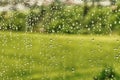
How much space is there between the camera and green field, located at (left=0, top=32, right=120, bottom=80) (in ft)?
67.9

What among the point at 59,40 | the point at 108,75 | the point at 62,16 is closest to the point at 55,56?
the point at 59,40

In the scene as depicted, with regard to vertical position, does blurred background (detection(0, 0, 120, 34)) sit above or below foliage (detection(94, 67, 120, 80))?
above

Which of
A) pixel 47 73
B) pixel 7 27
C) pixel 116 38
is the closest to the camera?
pixel 47 73

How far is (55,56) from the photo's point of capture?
21719mm

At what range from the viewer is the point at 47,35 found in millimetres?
23219

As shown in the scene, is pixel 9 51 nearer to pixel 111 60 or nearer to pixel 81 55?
pixel 81 55

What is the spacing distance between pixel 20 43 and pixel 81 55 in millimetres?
3925

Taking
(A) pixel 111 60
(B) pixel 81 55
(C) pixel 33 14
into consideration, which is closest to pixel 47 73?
(B) pixel 81 55

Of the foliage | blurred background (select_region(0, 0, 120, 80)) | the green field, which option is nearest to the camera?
the foliage

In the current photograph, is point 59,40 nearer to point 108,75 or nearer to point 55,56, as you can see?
point 55,56

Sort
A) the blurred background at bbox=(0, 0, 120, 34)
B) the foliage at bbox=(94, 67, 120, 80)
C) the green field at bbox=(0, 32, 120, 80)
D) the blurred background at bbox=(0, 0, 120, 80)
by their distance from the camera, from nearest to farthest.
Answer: the foliage at bbox=(94, 67, 120, 80)
the green field at bbox=(0, 32, 120, 80)
the blurred background at bbox=(0, 0, 120, 80)
the blurred background at bbox=(0, 0, 120, 34)

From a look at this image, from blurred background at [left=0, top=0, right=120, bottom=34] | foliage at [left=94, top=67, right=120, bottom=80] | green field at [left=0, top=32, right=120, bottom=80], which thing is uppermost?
blurred background at [left=0, top=0, right=120, bottom=34]

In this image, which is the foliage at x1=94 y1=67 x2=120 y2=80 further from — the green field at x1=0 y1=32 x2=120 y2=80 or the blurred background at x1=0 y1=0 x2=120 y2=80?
the green field at x1=0 y1=32 x2=120 y2=80

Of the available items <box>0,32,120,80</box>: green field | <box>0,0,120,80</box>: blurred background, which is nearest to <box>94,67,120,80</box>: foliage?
<box>0,0,120,80</box>: blurred background
